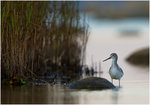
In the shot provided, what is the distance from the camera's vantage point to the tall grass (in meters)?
11.5

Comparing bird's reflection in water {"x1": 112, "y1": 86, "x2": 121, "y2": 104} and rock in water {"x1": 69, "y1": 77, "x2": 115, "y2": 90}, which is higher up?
rock in water {"x1": 69, "y1": 77, "x2": 115, "y2": 90}

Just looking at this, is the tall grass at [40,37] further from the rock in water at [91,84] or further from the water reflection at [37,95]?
the rock in water at [91,84]

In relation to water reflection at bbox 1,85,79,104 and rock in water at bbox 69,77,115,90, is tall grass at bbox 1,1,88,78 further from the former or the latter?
rock in water at bbox 69,77,115,90

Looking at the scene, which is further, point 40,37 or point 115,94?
point 40,37

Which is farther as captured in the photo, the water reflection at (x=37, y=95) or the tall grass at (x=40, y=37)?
the tall grass at (x=40, y=37)

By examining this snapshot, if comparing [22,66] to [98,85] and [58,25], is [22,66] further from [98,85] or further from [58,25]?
[58,25]

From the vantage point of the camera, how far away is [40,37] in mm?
12672

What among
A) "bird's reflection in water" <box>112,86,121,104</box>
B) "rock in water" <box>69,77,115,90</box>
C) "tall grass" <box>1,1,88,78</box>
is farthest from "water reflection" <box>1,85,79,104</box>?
"tall grass" <box>1,1,88,78</box>

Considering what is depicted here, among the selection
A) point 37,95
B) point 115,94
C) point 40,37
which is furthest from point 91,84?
point 40,37

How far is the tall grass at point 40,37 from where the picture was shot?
11492mm

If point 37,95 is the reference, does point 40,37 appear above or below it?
above

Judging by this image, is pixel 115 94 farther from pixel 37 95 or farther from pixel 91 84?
pixel 37 95

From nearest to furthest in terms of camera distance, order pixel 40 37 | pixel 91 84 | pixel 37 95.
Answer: pixel 37 95 < pixel 91 84 < pixel 40 37

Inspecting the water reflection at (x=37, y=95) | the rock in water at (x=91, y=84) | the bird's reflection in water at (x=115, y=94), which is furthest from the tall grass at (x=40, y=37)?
the bird's reflection in water at (x=115, y=94)
